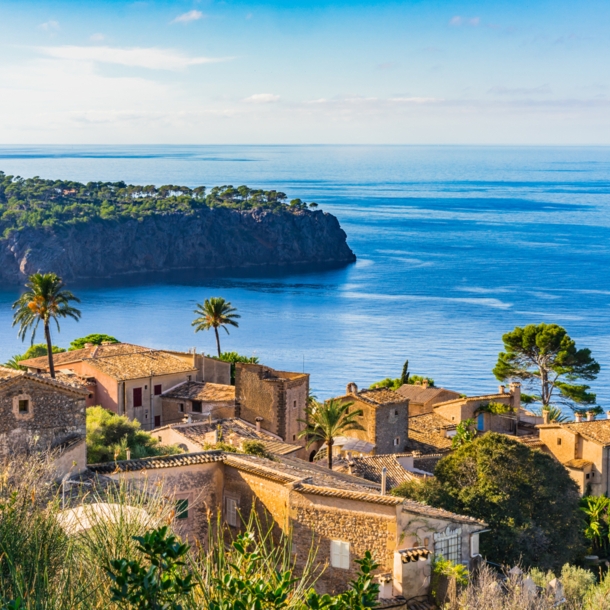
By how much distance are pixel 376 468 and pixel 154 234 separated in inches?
4978

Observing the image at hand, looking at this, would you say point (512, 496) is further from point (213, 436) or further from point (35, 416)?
point (35, 416)

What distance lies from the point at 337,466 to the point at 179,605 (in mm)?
23970

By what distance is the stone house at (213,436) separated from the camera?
30484 millimetres

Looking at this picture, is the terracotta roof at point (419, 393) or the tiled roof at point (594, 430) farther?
the terracotta roof at point (419, 393)

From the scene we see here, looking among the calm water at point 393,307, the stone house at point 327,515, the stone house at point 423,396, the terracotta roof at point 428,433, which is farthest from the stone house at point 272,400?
the calm water at point 393,307

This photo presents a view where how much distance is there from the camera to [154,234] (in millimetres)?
154750

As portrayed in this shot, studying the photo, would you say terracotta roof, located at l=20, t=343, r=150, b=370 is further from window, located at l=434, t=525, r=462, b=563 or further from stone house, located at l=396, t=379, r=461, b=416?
window, located at l=434, t=525, r=462, b=563

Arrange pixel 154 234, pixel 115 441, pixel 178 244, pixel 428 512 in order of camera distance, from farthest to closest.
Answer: pixel 178 244 < pixel 154 234 < pixel 115 441 < pixel 428 512

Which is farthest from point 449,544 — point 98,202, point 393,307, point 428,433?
point 98,202

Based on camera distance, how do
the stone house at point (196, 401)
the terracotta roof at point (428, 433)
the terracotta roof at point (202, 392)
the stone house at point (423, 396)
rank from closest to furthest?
the terracotta roof at point (428, 433), the stone house at point (196, 401), the terracotta roof at point (202, 392), the stone house at point (423, 396)

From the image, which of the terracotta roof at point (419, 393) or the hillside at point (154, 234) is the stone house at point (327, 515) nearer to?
the terracotta roof at point (419, 393)

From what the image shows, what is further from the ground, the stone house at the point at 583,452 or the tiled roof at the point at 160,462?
the tiled roof at the point at 160,462

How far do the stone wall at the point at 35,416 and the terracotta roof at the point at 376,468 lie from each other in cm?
1101

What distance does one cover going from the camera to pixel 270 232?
16262cm
